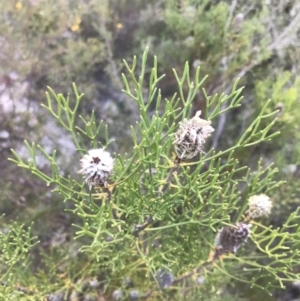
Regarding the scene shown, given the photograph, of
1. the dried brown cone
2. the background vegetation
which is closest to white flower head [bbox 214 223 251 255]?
the dried brown cone

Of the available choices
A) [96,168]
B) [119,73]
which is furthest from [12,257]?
[119,73]

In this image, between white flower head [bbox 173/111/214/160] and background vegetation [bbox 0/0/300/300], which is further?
background vegetation [bbox 0/0/300/300]

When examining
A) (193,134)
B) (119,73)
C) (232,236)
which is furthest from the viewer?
(119,73)

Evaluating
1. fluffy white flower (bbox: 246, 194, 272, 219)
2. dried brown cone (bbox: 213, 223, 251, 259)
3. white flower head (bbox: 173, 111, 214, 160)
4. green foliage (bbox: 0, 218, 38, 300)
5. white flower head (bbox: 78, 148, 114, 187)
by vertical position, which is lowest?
green foliage (bbox: 0, 218, 38, 300)

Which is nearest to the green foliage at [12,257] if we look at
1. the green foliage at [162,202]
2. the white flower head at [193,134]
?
the green foliage at [162,202]

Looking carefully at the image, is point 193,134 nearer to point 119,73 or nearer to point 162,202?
point 162,202

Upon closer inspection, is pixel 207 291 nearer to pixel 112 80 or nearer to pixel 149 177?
pixel 149 177

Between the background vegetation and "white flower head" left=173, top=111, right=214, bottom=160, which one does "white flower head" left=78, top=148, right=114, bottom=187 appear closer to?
"white flower head" left=173, top=111, right=214, bottom=160

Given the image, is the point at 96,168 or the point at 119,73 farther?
the point at 119,73
